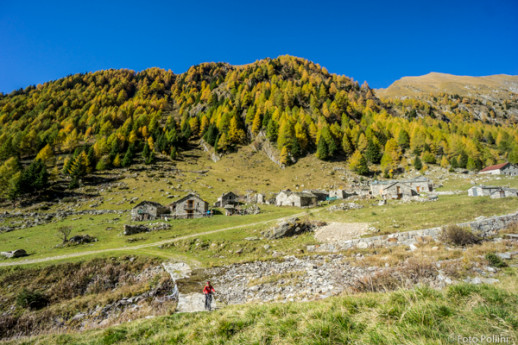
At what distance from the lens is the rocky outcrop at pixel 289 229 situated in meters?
28.0

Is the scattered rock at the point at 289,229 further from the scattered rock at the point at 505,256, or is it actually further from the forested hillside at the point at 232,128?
the forested hillside at the point at 232,128

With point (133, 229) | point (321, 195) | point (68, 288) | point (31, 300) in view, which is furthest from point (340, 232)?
point (321, 195)

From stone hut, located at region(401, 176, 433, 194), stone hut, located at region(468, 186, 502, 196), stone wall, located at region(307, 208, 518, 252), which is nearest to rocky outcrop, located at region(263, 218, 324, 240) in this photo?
stone wall, located at region(307, 208, 518, 252)

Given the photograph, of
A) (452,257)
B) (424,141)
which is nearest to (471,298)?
(452,257)

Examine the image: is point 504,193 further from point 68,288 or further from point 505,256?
point 68,288

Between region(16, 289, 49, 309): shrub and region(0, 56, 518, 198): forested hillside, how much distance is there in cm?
6401

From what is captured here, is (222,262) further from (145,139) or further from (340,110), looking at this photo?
A: (340,110)

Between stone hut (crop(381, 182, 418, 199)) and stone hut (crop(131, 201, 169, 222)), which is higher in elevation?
stone hut (crop(131, 201, 169, 222))

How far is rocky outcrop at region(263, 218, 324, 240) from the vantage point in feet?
91.8

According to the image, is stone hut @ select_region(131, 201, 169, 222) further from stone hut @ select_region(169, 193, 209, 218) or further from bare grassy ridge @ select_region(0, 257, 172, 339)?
bare grassy ridge @ select_region(0, 257, 172, 339)

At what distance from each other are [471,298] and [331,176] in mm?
79944

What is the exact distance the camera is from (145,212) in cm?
4662

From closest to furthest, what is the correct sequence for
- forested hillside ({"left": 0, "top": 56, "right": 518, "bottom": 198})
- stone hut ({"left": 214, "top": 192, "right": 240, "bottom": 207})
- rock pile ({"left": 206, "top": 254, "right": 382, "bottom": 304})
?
rock pile ({"left": 206, "top": 254, "right": 382, "bottom": 304}), stone hut ({"left": 214, "top": 192, "right": 240, "bottom": 207}), forested hillside ({"left": 0, "top": 56, "right": 518, "bottom": 198})

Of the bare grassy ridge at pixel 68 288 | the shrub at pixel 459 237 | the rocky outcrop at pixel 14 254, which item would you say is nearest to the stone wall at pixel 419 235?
the shrub at pixel 459 237
